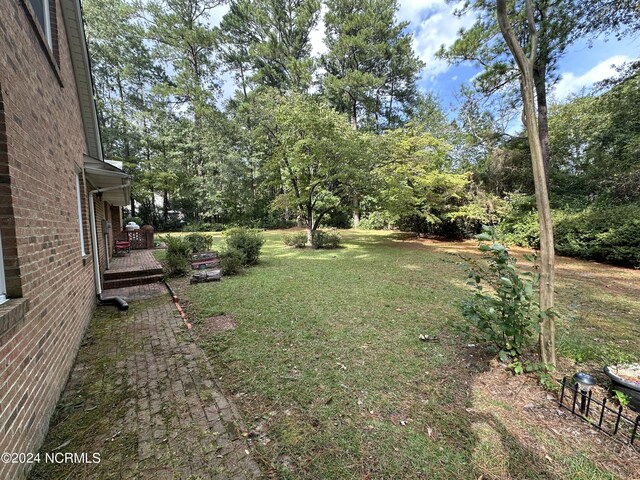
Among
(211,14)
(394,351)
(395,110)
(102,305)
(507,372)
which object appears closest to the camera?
(507,372)

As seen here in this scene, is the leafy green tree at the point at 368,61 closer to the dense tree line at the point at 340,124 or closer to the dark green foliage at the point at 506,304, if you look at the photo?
the dense tree line at the point at 340,124

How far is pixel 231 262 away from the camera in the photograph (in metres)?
7.90

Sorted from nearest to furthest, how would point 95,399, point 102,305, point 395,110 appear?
point 95,399 → point 102,305 → point 395,110

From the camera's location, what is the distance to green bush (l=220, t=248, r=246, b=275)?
311 inches

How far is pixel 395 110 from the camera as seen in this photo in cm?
2842

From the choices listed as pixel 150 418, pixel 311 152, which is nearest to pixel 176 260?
pixel 150 418

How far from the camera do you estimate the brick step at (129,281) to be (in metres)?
6.80

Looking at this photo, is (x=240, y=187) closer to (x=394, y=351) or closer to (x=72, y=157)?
(x=72, y=157)

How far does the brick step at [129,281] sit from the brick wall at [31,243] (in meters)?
3.70

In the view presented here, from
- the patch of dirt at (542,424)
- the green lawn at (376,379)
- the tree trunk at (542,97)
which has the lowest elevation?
the patch of dirt at (542,424)

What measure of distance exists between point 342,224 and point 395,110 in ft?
45.2

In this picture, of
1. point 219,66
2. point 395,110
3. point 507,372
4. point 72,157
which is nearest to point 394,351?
point 507,372

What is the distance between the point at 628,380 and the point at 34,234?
5446 millimetres

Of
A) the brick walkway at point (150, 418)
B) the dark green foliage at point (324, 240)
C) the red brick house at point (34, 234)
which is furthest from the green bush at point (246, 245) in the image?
the brick walkway at point (150, 418)
